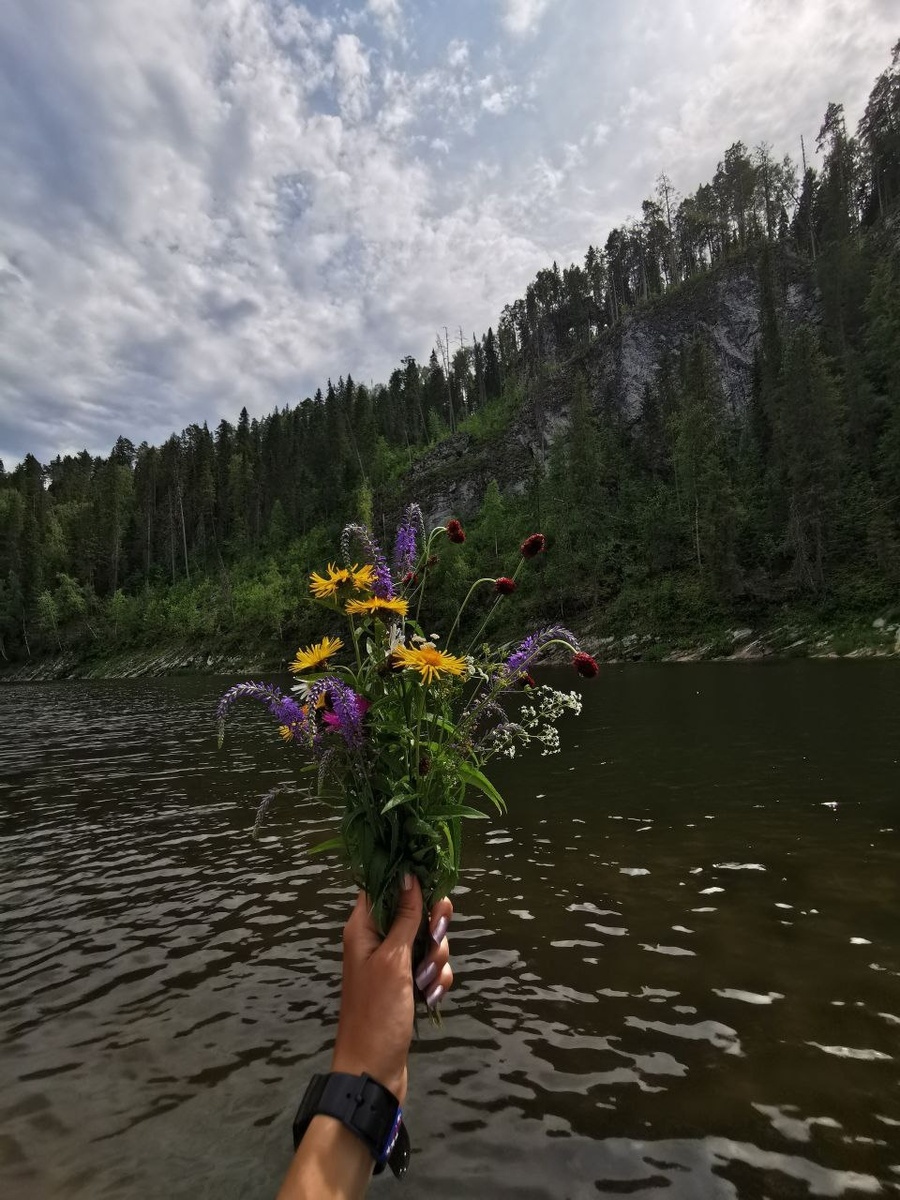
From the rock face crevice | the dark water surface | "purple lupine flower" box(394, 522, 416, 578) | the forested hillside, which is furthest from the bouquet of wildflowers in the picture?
the rock face crevice

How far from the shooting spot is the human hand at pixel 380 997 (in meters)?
1.88

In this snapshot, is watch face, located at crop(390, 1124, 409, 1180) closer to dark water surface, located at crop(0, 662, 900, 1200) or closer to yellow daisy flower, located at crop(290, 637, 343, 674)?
dark water surface, located at crop(0, 662, 900, 1200)

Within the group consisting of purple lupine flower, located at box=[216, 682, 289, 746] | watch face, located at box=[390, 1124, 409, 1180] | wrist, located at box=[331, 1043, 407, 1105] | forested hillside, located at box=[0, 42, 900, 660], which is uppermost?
forested hillside, located at box=[0, 42, 900, 660]

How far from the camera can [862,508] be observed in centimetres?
5150

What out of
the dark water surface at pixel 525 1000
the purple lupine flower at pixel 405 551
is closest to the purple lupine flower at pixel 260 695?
the purple lupine flower at pixel 405 551

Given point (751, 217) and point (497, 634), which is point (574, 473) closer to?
point (497, 634)

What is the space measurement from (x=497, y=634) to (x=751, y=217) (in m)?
84.1

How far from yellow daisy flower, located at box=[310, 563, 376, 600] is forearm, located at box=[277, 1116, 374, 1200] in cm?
188

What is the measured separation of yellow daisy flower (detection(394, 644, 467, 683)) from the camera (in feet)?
7.95

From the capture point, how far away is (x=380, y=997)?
6.54 ft

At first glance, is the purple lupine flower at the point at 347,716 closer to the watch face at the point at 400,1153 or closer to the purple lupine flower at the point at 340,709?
the purple lupine flower at the point at 340,709

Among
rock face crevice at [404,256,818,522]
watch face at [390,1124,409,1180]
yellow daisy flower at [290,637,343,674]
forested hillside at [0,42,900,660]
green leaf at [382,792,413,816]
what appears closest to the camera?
watch face at [390,1124,409,1180]

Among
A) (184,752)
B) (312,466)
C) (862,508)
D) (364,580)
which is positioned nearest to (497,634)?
(862,508)

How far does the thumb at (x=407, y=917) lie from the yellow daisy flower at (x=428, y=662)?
797 millimetres
